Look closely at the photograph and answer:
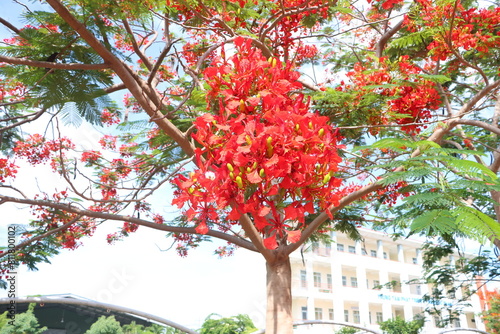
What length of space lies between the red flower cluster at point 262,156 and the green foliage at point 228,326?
6.51 metres

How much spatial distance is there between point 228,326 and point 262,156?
6.92 meters

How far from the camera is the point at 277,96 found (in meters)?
1.56

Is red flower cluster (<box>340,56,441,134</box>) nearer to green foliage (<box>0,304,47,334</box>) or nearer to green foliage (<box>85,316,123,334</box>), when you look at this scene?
green foliage (<box>85,316,123,334</box>)

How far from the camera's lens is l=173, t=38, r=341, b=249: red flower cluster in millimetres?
1393

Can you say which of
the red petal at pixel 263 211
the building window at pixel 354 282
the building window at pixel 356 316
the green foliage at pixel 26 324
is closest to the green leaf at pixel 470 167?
the red petal at pixel 263 211

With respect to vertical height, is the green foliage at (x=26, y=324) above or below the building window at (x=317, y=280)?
below

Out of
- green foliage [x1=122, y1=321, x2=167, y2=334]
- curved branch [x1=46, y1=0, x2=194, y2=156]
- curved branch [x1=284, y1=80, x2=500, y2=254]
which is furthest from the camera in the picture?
green foliage [x1=122, y1=321, x2=167, y2=334]

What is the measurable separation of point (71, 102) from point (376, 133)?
2947 mm

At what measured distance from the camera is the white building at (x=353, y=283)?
21141 millimetres

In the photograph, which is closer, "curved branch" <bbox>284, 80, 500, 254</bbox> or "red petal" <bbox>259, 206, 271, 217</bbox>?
"red petal" <bbox>259, 206, 271, 217</bbox>

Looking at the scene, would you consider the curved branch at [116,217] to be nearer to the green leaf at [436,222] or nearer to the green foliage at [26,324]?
the green foliage at [26,324]

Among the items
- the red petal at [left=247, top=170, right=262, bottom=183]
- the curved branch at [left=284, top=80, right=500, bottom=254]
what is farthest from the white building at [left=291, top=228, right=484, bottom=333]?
the red petal at [left=247, top=170, right=262, bottom=183]

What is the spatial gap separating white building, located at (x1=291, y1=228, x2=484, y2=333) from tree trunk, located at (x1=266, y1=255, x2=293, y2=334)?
53.8 ft

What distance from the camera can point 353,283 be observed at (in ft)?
78.9
